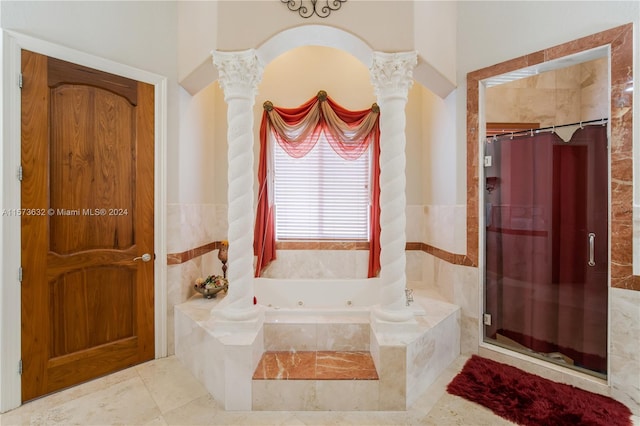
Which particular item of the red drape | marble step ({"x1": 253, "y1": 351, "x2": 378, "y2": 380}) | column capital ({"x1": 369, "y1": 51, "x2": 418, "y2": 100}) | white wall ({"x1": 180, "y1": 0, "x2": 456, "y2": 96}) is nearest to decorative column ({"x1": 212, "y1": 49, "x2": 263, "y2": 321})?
white wall ({"x1": 180, "y1": 0, "x2": 456, "y2": 96})

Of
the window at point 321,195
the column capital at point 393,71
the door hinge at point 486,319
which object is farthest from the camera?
the window at point 321,195

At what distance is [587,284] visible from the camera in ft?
6.20

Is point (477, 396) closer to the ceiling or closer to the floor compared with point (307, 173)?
closer to the floor

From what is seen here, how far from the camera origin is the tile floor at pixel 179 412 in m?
1.60

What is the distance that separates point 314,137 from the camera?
3004 millimetres

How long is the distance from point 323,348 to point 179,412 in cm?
95

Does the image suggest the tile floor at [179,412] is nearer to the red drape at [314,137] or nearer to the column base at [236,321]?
the column base at [236,321]

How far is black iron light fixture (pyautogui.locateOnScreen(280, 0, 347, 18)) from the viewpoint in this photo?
1.86 meters

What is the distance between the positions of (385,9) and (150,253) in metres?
2.42

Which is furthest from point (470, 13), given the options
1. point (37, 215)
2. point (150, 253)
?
point (37, 215)

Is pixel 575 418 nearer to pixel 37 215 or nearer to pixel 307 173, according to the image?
pixel 307 173

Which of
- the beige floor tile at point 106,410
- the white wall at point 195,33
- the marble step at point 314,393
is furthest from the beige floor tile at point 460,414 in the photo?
the white wall at point 195,33

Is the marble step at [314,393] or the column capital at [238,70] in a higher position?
the column capital at [238,70]

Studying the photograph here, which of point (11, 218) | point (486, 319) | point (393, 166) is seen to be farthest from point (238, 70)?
point (486, 319)
